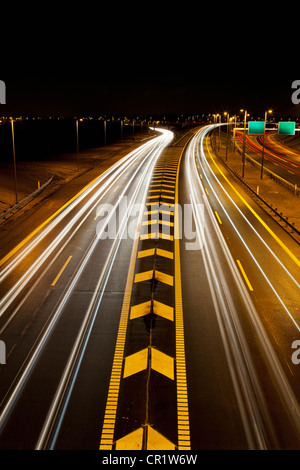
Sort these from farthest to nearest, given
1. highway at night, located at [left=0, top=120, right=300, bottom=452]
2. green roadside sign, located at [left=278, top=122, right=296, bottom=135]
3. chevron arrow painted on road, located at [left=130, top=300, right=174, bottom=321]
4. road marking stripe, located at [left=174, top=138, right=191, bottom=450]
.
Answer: green roadside sign, located at [left=278, top=122, right=296, bottom=135] → chevron arrow painted on road, located at [left=130, top=300, right=174, bottom=321] → highway at night, located at [left=0, top=120, right=300, bottom=452] → road marking stripe, located at [left=174, top=138, right=191, bottom=450]

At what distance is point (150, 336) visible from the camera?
1659 cm

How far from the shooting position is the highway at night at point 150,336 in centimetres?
1184

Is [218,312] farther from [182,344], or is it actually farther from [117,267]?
[117,267]

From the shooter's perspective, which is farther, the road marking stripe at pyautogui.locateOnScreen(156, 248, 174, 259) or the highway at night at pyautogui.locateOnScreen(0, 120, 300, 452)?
the road marking stripe at pyautogui.locateOnScreen(156, 248, 174, 259)

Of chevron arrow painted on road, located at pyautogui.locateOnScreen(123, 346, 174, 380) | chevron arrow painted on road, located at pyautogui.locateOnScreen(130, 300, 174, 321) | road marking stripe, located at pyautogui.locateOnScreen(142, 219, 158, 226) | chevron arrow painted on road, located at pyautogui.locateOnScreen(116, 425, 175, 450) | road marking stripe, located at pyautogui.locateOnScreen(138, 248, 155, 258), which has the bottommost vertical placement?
chevron arrow painted on road, located at pyautogui.locateOnScreen(116, 425, 175, 450)

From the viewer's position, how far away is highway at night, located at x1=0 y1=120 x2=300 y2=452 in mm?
11844

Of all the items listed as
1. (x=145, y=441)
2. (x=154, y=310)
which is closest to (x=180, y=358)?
(x=154, y=310)

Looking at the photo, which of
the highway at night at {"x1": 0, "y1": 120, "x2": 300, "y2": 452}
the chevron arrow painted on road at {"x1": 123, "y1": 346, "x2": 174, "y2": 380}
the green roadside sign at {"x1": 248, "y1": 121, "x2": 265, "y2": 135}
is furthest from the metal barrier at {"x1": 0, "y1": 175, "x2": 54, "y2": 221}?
the green roadside sign at {"x1": 248, "y1": 121, "x2": 265, "y2": 135}

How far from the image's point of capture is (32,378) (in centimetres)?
1407

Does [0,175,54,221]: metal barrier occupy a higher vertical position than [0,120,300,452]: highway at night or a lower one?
higher

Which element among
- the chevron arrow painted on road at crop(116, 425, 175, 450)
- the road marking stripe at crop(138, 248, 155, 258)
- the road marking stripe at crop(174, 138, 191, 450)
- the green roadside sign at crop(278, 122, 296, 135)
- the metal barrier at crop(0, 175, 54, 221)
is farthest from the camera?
the green roadside sign at crop(278, 122, 296, 135)

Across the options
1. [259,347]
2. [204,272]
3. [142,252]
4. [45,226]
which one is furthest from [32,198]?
[259,347]

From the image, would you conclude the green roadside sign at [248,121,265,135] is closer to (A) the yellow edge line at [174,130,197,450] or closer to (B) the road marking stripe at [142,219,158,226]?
(B) the road marking stripe at [142,219,158,226]

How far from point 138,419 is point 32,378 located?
4.16m
